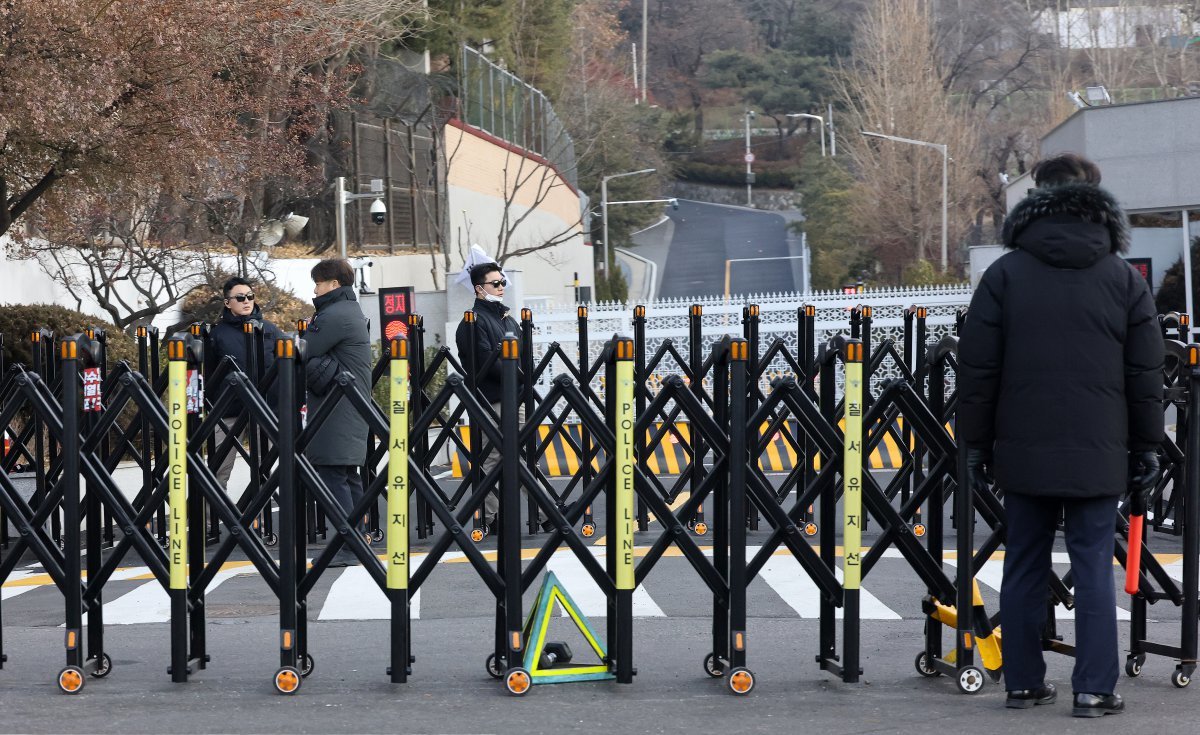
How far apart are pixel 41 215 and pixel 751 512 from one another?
9.45 meters

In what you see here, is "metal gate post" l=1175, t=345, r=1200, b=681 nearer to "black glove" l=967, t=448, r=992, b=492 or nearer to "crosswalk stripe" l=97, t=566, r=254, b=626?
"black glove" l=967, t=448, r=992, b=492

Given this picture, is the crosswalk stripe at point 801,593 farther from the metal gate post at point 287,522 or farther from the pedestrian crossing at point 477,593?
the metal gate post at point 287,522

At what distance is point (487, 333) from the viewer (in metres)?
10.8

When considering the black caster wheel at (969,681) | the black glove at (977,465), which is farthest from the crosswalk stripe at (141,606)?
the black glove at (977,465)

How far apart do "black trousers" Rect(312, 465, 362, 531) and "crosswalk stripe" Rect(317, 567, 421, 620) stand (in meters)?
0.37

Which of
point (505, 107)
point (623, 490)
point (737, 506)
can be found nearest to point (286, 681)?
point (623, 490)

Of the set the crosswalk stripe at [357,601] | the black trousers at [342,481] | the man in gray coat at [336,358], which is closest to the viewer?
the crosswalk stripe at [357,601]

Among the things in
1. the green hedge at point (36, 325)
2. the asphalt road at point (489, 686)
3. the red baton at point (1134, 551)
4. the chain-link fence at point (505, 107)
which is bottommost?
the asphalt road at point (489, 686)

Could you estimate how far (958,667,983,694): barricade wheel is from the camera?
5.72 metres

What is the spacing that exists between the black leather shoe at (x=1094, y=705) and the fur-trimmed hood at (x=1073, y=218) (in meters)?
1.67

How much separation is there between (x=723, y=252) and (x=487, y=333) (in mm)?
68072

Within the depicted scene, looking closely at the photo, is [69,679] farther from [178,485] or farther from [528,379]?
[528,379]

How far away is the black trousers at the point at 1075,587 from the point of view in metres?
5.26

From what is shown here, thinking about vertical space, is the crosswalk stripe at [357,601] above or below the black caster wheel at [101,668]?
below
